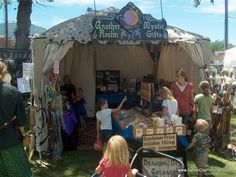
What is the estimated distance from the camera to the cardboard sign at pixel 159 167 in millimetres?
5746

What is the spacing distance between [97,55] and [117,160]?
8190 millimetres

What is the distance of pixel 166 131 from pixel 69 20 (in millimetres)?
3604

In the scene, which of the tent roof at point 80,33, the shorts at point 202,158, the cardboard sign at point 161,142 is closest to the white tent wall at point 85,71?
the tent roof at point 80,33

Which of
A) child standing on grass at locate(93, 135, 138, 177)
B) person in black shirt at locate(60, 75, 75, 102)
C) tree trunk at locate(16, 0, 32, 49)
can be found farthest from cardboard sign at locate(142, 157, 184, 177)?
tree trunk at locate(16, 0, 32, 49)

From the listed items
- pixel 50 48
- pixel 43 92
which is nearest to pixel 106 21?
pixel 50 48

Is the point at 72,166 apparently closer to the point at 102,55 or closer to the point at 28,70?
the point at 28,70

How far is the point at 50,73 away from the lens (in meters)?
7.84

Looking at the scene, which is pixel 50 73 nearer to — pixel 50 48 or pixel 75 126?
pixel 50 48

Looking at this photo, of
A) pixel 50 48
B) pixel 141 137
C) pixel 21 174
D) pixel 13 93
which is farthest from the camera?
pixel 50 48

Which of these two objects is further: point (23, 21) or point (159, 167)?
point (23, 21)

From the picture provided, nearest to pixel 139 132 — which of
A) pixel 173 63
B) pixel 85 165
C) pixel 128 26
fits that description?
pixel 85 165

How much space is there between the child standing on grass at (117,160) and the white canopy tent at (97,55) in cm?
392

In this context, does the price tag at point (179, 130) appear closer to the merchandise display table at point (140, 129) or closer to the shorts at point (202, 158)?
the merchandise display table at point (140, 129)

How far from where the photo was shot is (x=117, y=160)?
413cm
